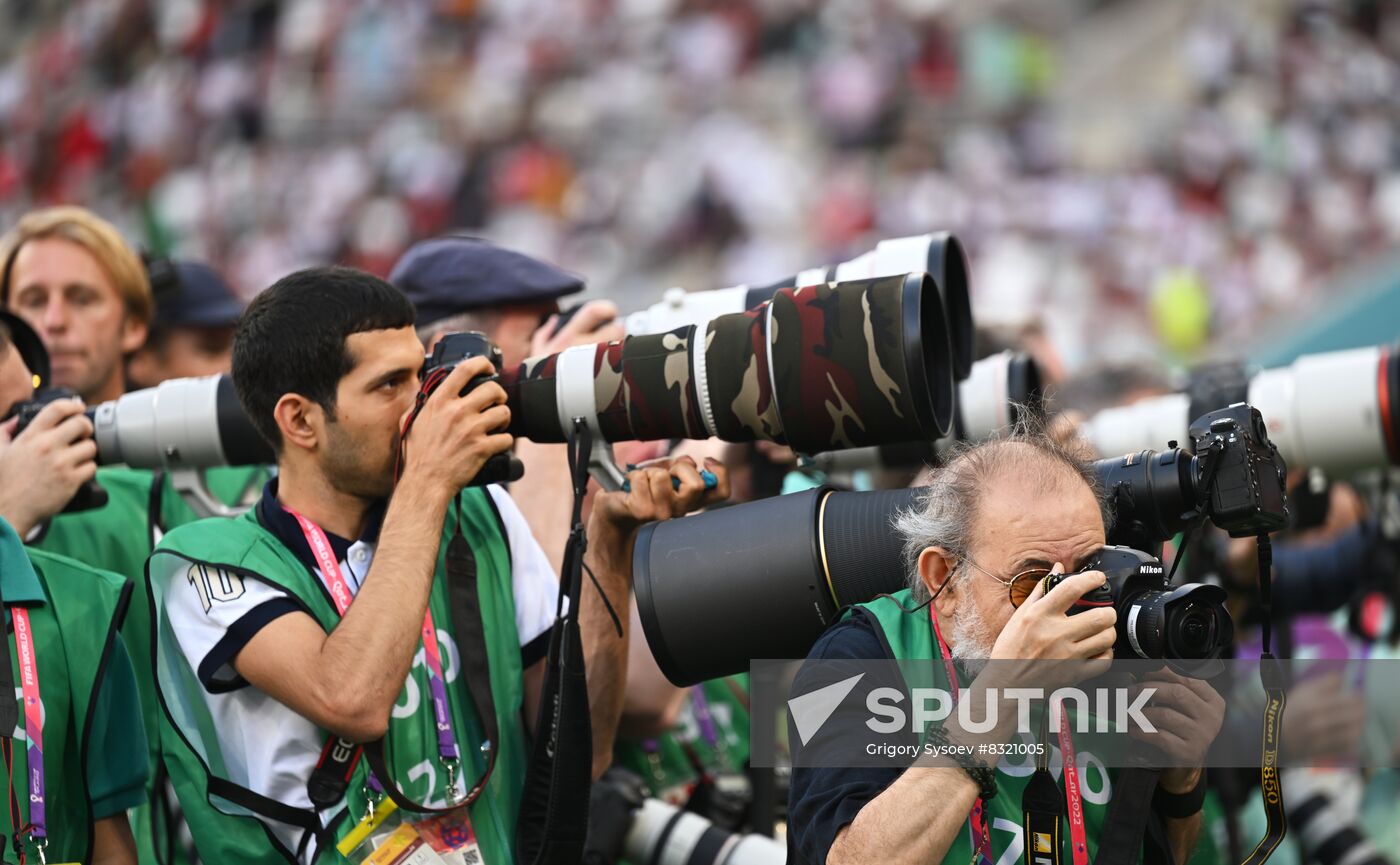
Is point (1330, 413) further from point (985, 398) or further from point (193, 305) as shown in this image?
point (193, 305)

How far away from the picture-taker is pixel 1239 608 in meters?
4.33

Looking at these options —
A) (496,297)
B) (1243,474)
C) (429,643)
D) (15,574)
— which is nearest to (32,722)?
(15,574)

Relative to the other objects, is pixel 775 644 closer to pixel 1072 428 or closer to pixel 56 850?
pixel 1072 428

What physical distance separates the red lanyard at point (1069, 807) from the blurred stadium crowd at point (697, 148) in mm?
10774

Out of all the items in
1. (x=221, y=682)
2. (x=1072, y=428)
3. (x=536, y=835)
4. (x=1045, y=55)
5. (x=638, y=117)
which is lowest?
(x=536, y=835)

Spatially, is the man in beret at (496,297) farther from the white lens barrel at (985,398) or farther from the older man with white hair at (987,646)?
the older man with white hair at (987,646)

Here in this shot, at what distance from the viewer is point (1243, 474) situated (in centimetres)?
218

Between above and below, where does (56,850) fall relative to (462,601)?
below

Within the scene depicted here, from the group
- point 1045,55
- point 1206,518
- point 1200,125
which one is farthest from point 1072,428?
point 1045,55

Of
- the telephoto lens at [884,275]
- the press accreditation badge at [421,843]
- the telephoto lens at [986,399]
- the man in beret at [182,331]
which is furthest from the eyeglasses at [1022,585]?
the man in beret at [182,331]

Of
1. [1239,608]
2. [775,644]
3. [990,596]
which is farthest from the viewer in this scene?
[1239,608]

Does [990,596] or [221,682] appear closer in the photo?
[990,596]

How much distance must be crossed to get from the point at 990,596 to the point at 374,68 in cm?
1317

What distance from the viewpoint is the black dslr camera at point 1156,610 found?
6.59ft
